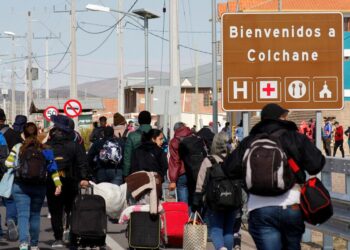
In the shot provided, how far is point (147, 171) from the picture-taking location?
518 inches

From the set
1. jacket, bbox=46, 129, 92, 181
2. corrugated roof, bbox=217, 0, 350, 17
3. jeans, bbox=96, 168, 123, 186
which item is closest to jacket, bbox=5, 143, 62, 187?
jacket, bbox=46, 129, 92, 181

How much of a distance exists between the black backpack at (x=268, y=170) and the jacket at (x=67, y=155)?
599cm

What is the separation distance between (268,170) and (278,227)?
1.45ft

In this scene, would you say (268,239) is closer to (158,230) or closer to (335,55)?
(158,230)

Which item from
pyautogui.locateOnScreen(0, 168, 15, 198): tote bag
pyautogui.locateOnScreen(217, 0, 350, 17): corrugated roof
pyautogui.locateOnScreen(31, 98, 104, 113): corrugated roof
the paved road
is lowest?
the paved road

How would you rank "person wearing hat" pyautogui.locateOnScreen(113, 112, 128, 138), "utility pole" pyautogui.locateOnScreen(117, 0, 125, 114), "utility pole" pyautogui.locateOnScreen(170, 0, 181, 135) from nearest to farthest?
"person wearing hat" pyautogui.locateOnScreen(113, 112, 128, 138)
"utility pole" pyautogui.locateOnScreen(170, 0, 181, 135)
"utility pole" pyautogui.locateOnScreen(117, 0, 125, 114)

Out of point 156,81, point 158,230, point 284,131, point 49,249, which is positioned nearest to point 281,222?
point 284,131

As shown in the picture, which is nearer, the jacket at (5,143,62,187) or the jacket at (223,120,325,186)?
the jacket at (223,120,325,186)

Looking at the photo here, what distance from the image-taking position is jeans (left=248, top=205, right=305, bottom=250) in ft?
25.2

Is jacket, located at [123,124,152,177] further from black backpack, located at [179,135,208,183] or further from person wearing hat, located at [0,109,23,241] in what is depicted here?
person wearing hat, located at [0,109,23,241]

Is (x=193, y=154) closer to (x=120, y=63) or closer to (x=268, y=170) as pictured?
(x=268, y=170)

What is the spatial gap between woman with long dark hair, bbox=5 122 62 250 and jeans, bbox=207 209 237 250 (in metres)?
2.24

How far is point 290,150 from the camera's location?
7777mm

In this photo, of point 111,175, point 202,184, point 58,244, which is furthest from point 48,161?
point 111,175
